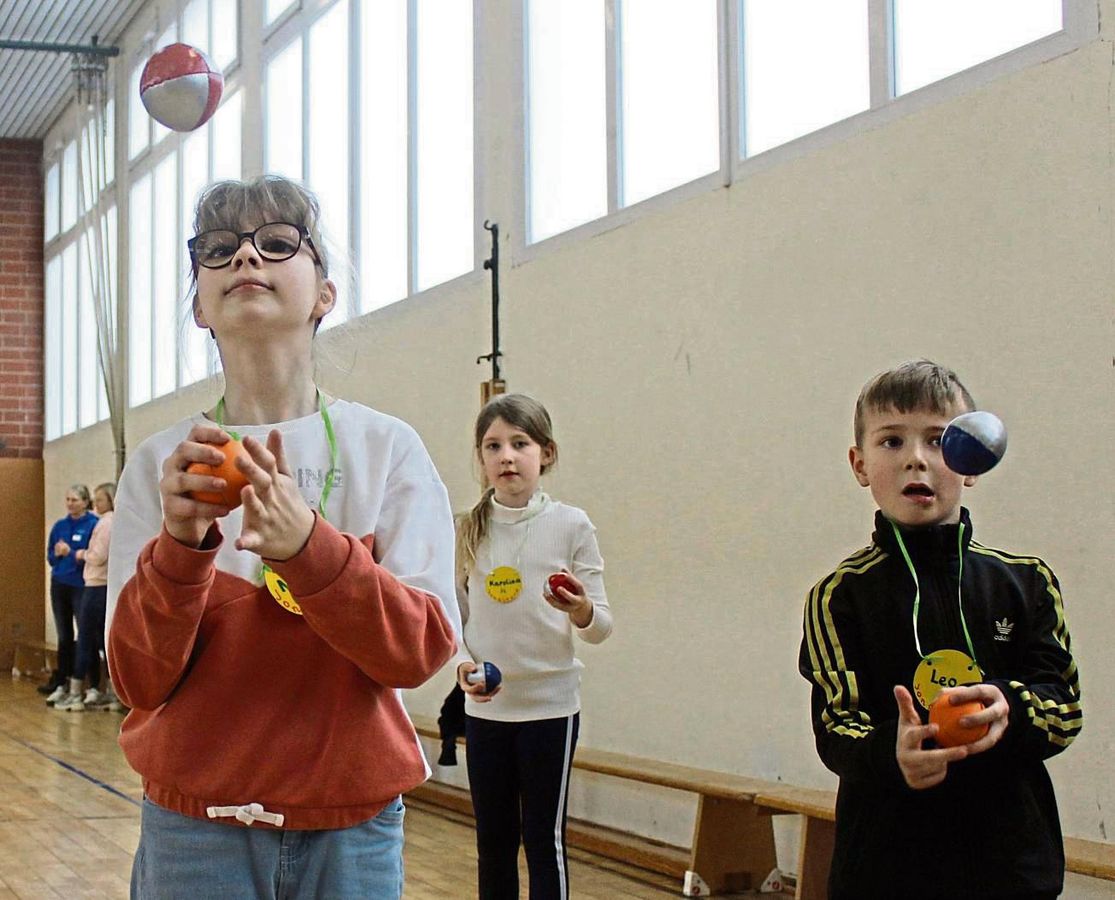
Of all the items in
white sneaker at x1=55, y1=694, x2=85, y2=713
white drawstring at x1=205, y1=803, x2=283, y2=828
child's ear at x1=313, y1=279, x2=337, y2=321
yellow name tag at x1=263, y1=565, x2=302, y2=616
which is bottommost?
white sneaker at x1=55, y1=694, x2=85, y2=713

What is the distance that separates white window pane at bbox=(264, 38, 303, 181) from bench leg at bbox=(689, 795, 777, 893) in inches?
243

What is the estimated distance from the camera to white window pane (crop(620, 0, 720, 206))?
5.77 meters

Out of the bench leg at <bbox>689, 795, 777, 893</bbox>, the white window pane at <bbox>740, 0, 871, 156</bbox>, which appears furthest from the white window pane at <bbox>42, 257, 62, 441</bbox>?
the bench leg at <bbox>689, 795, 777, 893</bbox>

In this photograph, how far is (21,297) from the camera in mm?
16891

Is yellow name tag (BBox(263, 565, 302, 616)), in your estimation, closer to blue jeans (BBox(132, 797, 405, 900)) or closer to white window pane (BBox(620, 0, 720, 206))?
blue jeans (BBox(132, 797, 405, 900))

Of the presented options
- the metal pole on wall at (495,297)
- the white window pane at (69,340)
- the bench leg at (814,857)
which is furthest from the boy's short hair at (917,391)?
the white window pane at (69,340)

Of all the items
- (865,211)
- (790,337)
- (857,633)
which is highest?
(865,211)

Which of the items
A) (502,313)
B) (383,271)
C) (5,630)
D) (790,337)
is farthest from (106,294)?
(790,337)

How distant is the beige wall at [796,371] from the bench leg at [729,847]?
0.21m

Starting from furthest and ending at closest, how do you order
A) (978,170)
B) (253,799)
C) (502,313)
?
(502,313), (978,170), (253,799)

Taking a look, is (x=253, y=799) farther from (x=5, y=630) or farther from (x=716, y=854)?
(x=5, y=630)

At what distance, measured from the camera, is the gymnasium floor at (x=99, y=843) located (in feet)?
16.3

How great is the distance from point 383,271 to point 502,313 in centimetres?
191

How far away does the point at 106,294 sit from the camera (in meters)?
13.7
